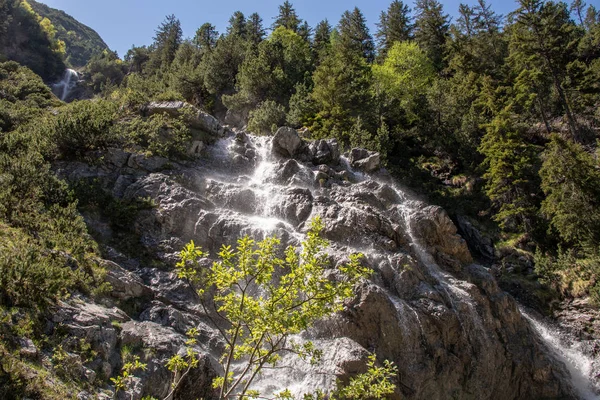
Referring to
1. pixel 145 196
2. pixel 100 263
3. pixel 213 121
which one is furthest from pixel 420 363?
pixel 213 121

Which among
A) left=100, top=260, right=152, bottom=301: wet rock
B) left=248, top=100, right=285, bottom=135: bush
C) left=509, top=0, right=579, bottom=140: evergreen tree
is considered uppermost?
left=509, top=0, right=579, bottom=140: evergreen tree

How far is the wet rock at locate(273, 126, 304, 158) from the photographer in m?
25.2

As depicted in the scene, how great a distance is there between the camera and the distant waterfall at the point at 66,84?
58.8 m

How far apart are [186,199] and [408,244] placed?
1116 centimetres

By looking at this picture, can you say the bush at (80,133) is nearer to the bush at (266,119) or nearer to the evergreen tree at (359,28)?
the bush at (266,119)

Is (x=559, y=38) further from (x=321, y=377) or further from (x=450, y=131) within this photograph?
(x=321, y=377)

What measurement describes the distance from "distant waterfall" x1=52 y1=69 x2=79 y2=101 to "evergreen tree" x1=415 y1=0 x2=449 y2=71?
50098 mm

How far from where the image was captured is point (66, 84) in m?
61.3

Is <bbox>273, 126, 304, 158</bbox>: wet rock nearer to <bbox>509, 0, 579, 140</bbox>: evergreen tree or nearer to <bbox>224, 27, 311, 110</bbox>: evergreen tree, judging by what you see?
<bbox>224, 27, 311, 110</bbox>: evergreen tree

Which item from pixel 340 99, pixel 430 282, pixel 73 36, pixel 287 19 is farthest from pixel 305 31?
pixel 73 36

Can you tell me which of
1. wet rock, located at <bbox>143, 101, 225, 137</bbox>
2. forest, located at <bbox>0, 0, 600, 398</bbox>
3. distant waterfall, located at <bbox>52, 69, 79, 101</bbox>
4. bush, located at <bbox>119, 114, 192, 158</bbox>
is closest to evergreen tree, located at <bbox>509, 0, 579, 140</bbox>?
forest, located at <bbox>0, 0, 600, 398</bbox>

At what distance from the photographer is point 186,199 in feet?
62.2

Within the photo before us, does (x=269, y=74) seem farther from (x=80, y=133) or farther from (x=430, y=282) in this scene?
(x=430, y=282)

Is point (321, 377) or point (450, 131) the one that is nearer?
point (321, 377)
